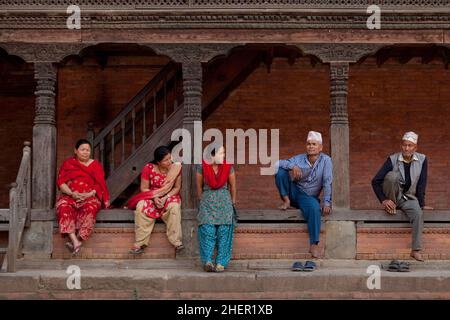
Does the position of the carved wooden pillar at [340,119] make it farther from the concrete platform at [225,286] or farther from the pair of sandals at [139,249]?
the pair of sandals at [139,249]

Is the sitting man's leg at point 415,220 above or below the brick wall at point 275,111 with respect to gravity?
below

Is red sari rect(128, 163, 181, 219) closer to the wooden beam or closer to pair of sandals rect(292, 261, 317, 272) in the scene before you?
the wooden beam

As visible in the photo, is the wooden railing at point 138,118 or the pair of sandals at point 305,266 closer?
the pair of sandals at point 305,266

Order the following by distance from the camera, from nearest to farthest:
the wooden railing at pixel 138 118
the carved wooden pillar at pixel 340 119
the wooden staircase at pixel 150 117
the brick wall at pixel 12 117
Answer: the carved wooden pillar at pixel 340 119
the wooden staircase at pixel 150 117
the wooden railing at pixel 138 118
the brick wall at pixel 12 117

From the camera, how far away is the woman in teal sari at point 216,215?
27.4 feet

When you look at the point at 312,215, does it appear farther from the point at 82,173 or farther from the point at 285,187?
the point at 82,173

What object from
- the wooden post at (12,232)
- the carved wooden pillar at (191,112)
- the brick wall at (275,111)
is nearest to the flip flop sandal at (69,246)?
the wooden post at (12,232)

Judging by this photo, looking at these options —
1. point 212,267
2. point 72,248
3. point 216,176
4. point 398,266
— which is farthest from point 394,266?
point 72,248

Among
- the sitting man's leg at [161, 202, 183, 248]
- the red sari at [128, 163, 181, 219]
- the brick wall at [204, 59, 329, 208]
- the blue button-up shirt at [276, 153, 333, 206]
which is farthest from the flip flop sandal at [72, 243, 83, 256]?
the brick wall at [204, 59, 329, 208]

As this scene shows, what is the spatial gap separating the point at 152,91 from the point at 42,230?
298 centimetres

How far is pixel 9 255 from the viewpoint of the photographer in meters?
8.23

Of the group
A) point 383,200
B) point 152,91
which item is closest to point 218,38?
point 152,91

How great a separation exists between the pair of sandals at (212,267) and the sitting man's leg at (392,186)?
2.36 metres

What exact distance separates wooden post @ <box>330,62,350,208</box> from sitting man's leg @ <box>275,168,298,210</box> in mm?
565
